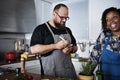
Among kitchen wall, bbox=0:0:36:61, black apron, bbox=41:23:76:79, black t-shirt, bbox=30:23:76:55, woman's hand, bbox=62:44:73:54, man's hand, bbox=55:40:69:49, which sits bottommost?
black apron, bbox=41:23:76:79

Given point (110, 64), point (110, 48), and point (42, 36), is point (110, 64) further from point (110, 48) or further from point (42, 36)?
point (42, 36)

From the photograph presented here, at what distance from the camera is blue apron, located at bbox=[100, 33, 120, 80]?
1.66 metres

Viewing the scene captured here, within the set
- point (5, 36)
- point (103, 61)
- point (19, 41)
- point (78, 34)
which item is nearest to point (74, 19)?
point (78, 34)

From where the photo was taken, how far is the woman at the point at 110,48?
1.67 m

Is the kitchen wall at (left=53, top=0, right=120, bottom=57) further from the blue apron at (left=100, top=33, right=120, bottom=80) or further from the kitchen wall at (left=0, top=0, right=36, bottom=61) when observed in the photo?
the blue apron at (left=100, top=33, right=120, bottom=80)

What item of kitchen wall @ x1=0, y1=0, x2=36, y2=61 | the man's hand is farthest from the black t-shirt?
kitchen wall @ x1=0, y1=0, x2=36, y2=61

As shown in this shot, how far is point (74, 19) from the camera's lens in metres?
3.93

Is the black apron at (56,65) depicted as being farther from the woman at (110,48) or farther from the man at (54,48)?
the woman at (110,48)

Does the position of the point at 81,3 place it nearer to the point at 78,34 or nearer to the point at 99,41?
the point at 78,34

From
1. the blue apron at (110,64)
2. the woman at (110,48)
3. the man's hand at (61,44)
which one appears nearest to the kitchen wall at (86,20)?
the woman at (110,48)

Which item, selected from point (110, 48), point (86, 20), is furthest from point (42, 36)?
point (86, 20)

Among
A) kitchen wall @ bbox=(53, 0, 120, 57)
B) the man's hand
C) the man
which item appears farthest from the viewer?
kitchen wall @ bbox=(53, 0, 120, 57)

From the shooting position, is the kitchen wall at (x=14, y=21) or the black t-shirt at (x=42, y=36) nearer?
the black t-shirt at (x=42, y=36)

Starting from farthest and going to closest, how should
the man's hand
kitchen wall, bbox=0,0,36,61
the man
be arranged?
1. kitchen wall, bbox=0,0,36,61
2. the man
3. the man's hand
